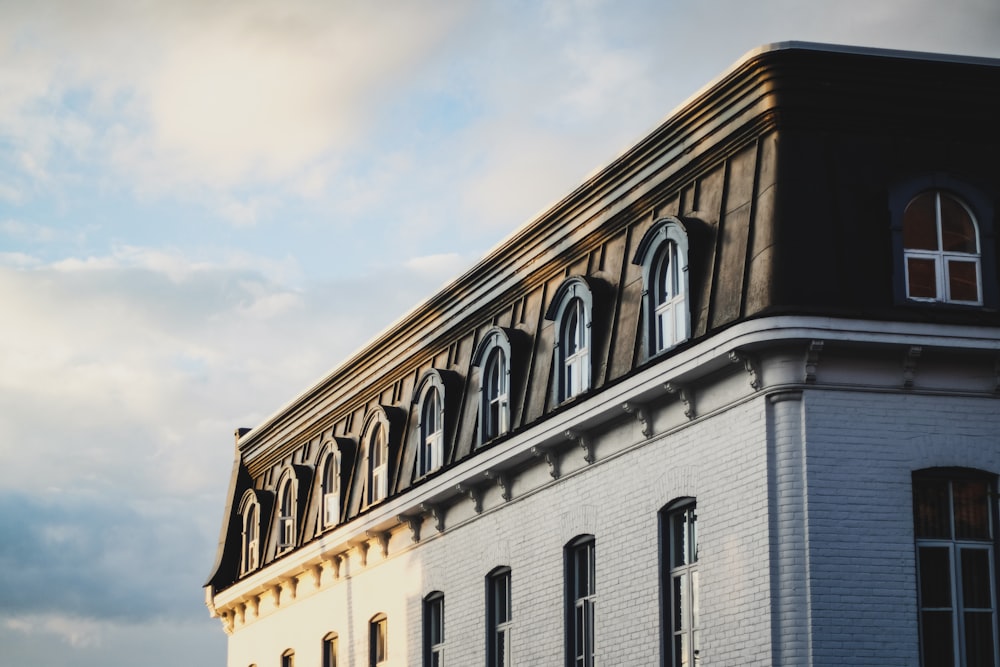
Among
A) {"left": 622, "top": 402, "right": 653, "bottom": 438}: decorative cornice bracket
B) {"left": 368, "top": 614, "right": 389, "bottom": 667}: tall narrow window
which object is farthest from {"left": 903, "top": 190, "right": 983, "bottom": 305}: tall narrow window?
{"left": 368, "top": 614, "right": 389, "bottom": 667}: tall narrow window

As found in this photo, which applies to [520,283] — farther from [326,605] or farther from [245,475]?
[245,475]

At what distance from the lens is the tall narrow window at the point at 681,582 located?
72.7ft

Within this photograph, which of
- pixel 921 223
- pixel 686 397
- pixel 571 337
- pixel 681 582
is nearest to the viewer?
pixel 921 223

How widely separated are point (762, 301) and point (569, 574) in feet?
22.3

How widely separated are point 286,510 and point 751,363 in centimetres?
2036

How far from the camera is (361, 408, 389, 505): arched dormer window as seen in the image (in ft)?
108

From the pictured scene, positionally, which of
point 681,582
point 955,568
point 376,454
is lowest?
point 955,568

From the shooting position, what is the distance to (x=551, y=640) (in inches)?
1021

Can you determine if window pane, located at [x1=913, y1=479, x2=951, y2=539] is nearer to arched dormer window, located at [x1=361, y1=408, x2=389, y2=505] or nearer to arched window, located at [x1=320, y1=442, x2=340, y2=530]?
arched dormer window, located at [x1=361, y1=408, x2=389, y2=505]

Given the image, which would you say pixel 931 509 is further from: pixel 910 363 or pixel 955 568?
pixel 910 363

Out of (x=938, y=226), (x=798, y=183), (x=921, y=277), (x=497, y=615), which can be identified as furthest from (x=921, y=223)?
(x=497, y=615)

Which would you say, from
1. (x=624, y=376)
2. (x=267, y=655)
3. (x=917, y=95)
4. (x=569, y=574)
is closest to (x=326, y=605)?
(x=267, y=655)

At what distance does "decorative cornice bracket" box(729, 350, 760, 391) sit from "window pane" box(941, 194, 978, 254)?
314cm

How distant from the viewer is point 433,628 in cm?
3075
